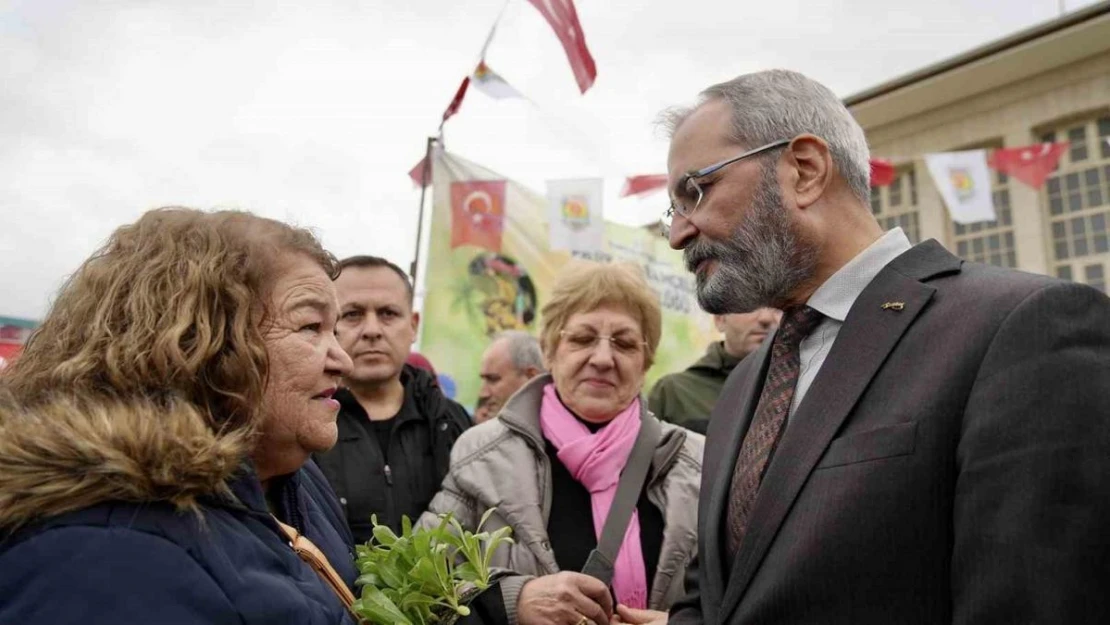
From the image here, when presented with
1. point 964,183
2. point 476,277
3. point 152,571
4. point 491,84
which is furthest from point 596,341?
point 964,183

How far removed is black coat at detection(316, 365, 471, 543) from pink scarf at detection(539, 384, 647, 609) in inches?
24.8

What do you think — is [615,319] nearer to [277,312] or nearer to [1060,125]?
[277,312]

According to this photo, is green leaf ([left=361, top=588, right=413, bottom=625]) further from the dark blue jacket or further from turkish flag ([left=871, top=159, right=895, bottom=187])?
turkish flag ([left=871, top=159, right=895, bottom=187])

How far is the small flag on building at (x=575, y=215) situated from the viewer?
→ 313 inches

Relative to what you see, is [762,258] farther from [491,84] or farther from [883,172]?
[883,172]

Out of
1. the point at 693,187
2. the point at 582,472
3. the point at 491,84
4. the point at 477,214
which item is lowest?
the point at 582,472

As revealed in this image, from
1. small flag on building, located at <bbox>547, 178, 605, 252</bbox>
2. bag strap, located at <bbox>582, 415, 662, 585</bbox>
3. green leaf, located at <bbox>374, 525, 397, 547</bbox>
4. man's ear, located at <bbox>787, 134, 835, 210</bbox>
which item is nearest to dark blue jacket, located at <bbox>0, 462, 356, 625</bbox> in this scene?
green leaf, located at <bbox>374, 525, 397, 547</bbox>

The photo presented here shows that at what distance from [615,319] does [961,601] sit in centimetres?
180

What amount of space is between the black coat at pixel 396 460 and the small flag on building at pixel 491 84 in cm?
468

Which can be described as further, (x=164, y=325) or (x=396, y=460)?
(x=396, y=460)

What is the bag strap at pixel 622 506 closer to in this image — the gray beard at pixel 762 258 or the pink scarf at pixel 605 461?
the pink scarf at pixel 605 461

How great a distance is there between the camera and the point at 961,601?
168cm

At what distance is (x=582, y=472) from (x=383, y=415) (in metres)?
1.13

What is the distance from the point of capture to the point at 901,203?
19.2m
